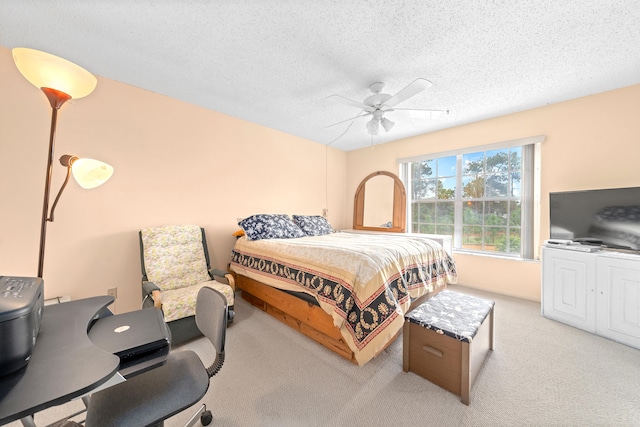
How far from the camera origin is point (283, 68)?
2.17 m

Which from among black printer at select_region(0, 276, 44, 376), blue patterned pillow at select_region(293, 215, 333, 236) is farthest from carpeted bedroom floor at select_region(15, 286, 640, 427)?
blue patterned pillow at select_region(293, 215, 333, 236)

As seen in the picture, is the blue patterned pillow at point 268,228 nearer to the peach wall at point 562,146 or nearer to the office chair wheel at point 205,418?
the office chair wheel at point 205,418

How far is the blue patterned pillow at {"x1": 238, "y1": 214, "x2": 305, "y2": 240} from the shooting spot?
3016mm

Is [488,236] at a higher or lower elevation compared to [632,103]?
lower

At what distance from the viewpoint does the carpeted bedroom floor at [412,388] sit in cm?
137

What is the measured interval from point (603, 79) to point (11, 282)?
14.6 ft

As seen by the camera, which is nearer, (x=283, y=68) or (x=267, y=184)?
(x=283, y=68)

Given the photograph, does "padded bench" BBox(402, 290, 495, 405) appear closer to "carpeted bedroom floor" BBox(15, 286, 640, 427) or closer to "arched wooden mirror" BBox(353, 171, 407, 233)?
"carpeted bedroom floor" BBox(15, 286, 640, 427)

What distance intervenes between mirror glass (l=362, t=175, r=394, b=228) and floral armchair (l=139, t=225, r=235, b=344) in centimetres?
305

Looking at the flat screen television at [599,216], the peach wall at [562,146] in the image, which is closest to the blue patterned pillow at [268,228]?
the peach wall at [562,146]

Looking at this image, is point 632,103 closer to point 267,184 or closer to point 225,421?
point 267,184

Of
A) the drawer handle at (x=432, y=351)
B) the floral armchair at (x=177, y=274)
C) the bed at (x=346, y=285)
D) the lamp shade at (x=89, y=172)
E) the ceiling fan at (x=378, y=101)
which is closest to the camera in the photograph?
the lamp shade at (x=89, y=172)

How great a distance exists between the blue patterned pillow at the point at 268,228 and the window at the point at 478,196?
2280 millimetres

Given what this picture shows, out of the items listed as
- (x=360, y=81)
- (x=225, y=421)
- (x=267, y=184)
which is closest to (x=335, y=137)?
(x=267, y=184)
